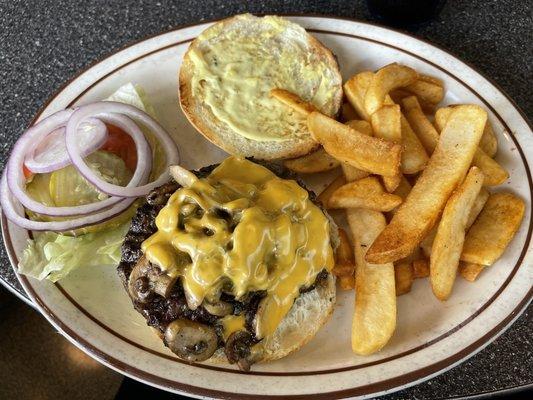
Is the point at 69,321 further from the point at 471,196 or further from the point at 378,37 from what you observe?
the point at 378,37

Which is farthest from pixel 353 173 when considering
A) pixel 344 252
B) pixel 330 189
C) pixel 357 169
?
pixel 344 252

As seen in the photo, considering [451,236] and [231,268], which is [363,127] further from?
[231,268]

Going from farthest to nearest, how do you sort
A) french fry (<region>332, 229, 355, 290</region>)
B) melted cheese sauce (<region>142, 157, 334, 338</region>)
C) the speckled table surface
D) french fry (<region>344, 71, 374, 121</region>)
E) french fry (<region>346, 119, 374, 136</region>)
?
the speckled table surface → french fry (<region>344, 71, 374, 121</region>) → french fry (<region>346, 119, 374, 136</region>) → french fry (<region>332, 229, 355, 290</region>) → melted cheese sauce (<region>142, 157, 334, 338</region>)

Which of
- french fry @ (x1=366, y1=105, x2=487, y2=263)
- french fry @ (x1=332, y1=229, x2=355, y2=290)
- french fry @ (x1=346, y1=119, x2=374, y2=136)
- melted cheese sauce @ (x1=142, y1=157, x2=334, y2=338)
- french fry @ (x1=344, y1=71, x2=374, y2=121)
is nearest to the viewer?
melted cheese sauce @ (x1=142, y1=157, x2=334, y2=338)

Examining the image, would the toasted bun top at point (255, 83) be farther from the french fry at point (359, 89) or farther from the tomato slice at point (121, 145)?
the tomato slice at point (121, 145)

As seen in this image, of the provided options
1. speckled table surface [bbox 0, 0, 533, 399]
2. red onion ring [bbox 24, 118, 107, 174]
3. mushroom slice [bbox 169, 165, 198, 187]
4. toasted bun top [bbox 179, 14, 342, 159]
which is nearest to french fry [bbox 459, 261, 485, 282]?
toasted bun top [bbox 179, 14, 342, 159]

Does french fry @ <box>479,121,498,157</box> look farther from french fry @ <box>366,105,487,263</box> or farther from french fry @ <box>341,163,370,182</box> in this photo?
french fry @ <box>341,163,370,182</box>

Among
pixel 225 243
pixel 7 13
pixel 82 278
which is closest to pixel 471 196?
pixel 225 243
